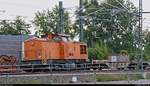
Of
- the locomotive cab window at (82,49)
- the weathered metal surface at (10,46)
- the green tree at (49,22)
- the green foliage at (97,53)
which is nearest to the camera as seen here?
the weathered metal surface at (10,46)

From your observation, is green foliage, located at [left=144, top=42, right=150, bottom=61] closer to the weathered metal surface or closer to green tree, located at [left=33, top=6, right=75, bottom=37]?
green tree, located at [left=33, top=6, right=75, bottom=37]

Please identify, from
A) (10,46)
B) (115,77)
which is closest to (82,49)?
(10,46)

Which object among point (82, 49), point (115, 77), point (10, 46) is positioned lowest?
point (115, 77)

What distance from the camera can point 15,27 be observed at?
2869 inches

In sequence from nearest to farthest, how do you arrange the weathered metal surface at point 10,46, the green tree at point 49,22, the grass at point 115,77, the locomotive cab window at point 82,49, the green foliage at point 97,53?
the grass at point 115,77 → the weathered metal surface at point 10,46 → the locomotive cab window at point 82,49 → the green foliage at point 97,53 → the green tree at point 49,22

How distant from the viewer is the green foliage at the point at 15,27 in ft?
225

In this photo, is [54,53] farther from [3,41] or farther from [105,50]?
[105,50]

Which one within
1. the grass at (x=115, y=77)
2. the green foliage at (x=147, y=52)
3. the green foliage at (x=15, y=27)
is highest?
the green foliage at (x=15, y=27)

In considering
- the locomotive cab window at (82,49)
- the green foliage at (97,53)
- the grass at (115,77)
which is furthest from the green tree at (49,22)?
the grass at (115,77)

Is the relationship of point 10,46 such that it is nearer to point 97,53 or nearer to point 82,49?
point 82,49

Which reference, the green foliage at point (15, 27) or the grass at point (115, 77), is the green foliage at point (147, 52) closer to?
the green foliage at point (15, 27)

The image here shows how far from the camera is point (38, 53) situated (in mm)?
38688

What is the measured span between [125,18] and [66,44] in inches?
1690

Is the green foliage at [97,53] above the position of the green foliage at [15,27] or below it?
below
